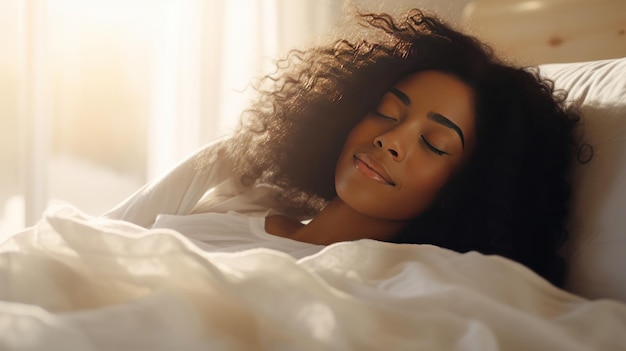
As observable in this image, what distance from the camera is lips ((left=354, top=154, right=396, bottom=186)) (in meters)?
1.23

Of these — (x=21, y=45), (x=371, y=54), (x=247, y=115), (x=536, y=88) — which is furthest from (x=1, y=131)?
(x=536, y=88)

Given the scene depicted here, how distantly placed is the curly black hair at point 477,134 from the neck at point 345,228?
26 mm

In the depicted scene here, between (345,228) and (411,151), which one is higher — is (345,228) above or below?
below

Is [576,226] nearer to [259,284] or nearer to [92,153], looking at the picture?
[259,284]

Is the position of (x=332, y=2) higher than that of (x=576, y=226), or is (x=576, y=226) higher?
(x=332, y=2)

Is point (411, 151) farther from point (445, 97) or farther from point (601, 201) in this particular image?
point (601, 201)

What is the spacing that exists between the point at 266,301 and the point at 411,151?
534 millimetres

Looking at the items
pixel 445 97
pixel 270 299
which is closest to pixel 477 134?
pixel 445 97

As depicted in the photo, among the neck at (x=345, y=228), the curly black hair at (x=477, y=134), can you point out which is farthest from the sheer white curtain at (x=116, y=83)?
the neck at (x=345, y=228)

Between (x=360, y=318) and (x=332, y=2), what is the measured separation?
2106mm

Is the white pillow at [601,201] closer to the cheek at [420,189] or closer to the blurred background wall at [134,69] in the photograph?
the cheek at [420,189]

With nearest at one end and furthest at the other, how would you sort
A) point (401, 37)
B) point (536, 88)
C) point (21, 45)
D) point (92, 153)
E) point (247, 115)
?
point (536, 88) < point (401, 37) < point (247, 115) < point (21, 45) < point (92, 153)

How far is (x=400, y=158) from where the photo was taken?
1212 mm

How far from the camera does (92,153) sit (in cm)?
245
